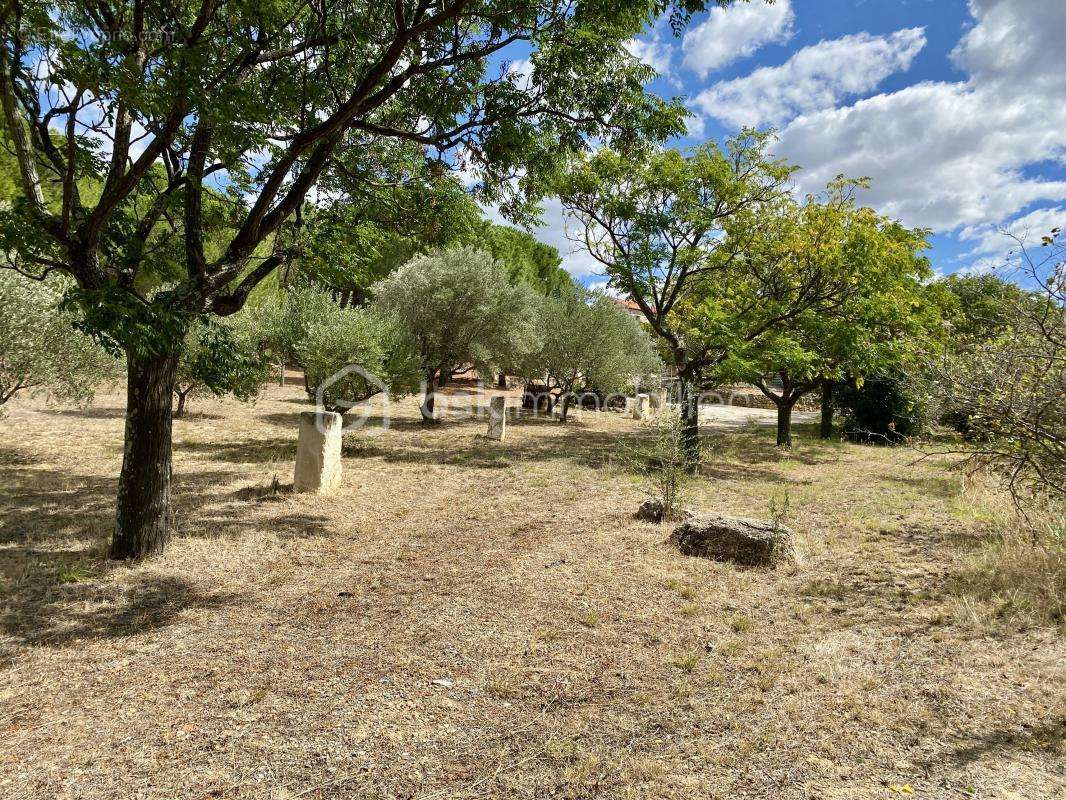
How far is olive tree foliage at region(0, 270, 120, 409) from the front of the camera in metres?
8.90

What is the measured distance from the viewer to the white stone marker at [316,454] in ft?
31.7

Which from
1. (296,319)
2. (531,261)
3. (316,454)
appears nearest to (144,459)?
(316,454)

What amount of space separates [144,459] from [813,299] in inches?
562

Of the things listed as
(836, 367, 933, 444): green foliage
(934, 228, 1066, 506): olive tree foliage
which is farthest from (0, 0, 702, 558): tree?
(836, 367, 933, 444): green foliage

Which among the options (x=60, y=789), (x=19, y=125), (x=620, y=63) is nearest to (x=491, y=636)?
(x=60, y=789)

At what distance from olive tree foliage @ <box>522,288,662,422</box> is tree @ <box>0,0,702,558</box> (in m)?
15.2

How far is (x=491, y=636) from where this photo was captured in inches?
194

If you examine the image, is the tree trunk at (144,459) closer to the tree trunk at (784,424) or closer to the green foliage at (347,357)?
the green foliage at (347,357)

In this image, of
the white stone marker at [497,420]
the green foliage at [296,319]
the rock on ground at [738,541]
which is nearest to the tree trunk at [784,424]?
the white stone marker at [497,420]

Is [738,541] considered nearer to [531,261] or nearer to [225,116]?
[225,116]

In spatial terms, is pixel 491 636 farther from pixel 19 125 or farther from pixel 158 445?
pixel 19 125

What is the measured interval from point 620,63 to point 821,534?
23.4ft

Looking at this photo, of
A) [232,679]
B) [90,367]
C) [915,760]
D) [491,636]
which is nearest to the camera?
[915,760]

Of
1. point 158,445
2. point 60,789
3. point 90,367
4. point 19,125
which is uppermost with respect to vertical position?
point 19,125
